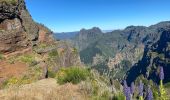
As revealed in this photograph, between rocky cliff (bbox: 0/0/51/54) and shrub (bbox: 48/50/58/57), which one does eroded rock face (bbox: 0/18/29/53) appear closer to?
rocky cliff (bbox: 0/0/51/54)

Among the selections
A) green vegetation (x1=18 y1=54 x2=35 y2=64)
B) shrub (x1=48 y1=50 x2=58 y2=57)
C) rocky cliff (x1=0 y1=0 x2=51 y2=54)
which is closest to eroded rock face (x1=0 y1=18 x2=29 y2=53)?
rocky cliff (x1=0 y1=0 x2=51 y2=54)

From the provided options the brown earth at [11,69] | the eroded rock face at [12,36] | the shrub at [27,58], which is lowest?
the brown earth at [11,69]

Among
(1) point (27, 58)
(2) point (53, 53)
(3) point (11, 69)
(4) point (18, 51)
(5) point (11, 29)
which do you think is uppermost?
(5) point (11, 29)

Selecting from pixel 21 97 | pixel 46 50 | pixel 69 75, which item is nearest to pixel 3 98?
pixel 21 97

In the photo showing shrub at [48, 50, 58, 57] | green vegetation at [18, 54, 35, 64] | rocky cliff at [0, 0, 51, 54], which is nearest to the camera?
green vegetation at [18, 54, 35, 64]

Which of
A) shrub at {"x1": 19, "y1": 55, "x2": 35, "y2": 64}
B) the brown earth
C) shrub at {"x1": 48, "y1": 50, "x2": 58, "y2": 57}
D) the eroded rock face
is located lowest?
shrub at {"x1": 48, "y1": 50, "x2": 58, "y2": 57}

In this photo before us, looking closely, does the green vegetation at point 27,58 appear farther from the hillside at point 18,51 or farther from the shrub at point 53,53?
the shrub at point 53,53

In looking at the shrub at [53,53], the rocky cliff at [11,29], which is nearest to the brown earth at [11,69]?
the rocky cliff at [11,29]

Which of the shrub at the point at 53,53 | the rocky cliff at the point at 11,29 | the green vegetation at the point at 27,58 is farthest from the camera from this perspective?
the shrub at the point at 53,53

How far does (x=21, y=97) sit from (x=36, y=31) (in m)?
41.5

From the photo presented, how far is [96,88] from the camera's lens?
14.9 metres

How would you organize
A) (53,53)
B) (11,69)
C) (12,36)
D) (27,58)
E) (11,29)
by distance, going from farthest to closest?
(53,53) → (12,36) → (11,29) → (27,58) → (11,69)

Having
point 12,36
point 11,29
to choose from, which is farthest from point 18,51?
point 11,29

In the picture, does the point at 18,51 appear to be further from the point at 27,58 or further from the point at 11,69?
the point at 11,69
